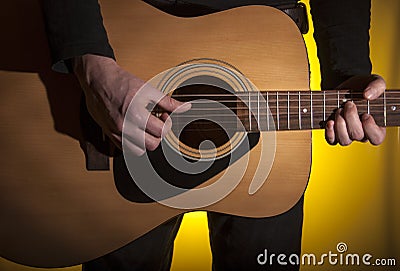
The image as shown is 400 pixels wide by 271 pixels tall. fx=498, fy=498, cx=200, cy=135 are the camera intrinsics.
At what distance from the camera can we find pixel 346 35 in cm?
95

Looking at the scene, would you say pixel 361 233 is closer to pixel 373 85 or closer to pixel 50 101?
pixel 373 85

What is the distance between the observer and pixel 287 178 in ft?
3.08

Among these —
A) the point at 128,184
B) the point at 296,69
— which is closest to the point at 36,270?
the point at 128,184

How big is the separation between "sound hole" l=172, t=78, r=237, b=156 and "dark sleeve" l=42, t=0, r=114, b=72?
165 mm

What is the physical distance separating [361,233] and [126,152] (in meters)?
1.16

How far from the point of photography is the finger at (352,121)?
86 cm

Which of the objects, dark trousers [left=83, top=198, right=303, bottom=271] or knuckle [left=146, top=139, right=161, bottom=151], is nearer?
knuckle [left=146, top=139, right=161, bottom=151]

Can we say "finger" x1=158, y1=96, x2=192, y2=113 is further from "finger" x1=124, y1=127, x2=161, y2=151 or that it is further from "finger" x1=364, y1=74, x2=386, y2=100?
"finger" x1=364, y1=74, x2=386, y2=100

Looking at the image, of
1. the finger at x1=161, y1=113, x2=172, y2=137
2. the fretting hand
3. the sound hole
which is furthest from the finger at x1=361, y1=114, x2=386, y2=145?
the finger at x1=161, y1=113, x2=172, y2=137

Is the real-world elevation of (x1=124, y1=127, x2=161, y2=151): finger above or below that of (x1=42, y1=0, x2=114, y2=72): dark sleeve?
below

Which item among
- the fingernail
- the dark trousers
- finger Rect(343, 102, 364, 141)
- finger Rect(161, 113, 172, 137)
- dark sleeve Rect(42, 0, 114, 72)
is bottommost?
the dark trousers

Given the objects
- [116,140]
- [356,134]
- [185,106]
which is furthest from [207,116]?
[356,134]

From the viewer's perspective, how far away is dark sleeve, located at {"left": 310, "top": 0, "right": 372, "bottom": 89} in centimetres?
95

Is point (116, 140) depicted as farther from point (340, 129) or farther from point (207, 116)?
point (340, 129)
